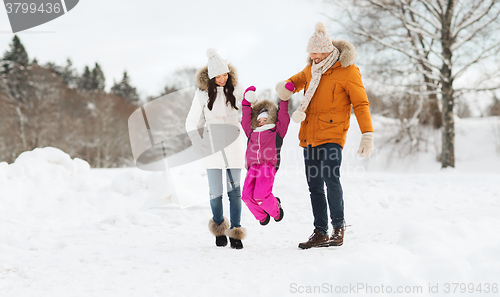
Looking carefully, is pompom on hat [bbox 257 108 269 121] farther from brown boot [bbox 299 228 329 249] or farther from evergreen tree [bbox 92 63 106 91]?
evergreen tree [bbox 92 63 106 91]

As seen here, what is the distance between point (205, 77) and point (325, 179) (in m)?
1.50

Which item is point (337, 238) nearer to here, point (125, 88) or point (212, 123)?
point (212, 123)

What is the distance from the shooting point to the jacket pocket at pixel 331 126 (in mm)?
3115

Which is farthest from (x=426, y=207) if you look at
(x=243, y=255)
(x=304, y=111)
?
(x=243, y=255)

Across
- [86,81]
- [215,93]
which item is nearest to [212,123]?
[215,93]

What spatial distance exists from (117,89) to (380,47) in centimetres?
4159

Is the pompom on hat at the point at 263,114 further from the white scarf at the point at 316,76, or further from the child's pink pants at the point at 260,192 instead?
the child's pink pants at the point at 260,192

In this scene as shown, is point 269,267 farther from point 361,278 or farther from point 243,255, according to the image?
point 361,278

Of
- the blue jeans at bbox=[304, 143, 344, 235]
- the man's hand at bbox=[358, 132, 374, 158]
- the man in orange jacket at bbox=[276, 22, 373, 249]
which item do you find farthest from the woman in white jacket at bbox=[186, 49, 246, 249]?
the man's hand at bbox=[358, 132, 374, 158]

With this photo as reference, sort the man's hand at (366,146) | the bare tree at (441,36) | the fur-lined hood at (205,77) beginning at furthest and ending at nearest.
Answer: the bare tree at (441,36), the fur-lined hood at (205,77), the man's hand at (366,146)

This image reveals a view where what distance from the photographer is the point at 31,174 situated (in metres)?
5.95

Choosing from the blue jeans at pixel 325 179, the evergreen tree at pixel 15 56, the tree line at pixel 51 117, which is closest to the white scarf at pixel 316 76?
the blue jeans at pixel 325 179

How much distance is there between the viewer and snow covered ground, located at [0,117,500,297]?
2184mm

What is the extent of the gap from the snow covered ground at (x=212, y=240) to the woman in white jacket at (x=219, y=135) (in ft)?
0.89
